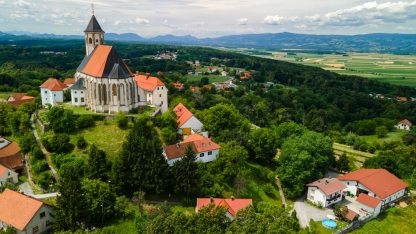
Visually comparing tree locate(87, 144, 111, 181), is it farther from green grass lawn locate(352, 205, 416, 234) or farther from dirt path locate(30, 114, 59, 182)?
green grass lawn locate(352, 205, 416, 234)

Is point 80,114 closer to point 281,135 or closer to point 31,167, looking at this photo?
point 31,167

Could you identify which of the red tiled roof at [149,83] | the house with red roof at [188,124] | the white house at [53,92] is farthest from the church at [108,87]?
the house with red roof at [188,124]

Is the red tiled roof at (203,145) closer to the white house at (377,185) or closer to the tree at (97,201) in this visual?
the tree at (97,201)

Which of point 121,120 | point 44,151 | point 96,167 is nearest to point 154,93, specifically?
point 121,120

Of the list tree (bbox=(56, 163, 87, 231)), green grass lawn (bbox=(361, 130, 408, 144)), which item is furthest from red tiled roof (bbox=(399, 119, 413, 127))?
tree (bbox=(56, 163, 87, 231))

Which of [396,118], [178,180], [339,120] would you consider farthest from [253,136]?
[396,118]
